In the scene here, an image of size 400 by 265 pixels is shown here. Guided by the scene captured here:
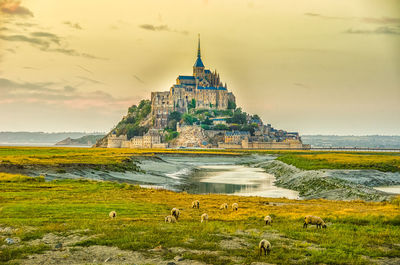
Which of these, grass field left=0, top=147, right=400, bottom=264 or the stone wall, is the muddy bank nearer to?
grass field left=0, top=147, right=400, bottom=264

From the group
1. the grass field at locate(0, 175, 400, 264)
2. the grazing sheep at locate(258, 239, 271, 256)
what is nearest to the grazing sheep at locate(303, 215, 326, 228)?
the grass field at locate(0, 175, 400, 264)

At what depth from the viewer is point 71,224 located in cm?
1798

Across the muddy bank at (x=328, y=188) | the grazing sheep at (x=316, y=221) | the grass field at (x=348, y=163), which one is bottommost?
the muddy bank at (x=328, y=188)

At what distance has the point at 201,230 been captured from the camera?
17.4m

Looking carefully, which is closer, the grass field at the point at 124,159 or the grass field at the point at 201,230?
the grass field at the point at 201,230

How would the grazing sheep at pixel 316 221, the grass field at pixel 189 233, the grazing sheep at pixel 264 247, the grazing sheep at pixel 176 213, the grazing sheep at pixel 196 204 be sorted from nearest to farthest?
the grass field at pixel 189 233, the grazing sheep at pixel 264 247, the grazing sheep at pixel 316 221, the grazing sheep at pixel 176 213, the grazing sheep at pixel 196 204

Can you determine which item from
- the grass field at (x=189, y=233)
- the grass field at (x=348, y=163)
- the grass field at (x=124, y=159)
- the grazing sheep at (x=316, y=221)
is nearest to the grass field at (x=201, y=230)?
the grass field at (x=189, y=233)

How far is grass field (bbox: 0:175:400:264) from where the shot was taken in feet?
45.7

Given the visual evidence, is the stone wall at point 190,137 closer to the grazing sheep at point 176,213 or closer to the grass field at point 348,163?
the grass field at point 348,163

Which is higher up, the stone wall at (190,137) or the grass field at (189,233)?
the stone wall at (190,137)

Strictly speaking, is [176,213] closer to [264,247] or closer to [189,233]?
[189,233]

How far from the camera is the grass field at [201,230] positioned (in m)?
13.9

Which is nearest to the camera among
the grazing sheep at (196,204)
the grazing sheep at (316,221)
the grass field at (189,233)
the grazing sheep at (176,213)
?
the grass field at (189,233)

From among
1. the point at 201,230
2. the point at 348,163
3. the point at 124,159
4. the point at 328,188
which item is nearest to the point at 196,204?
the point at 201,230
